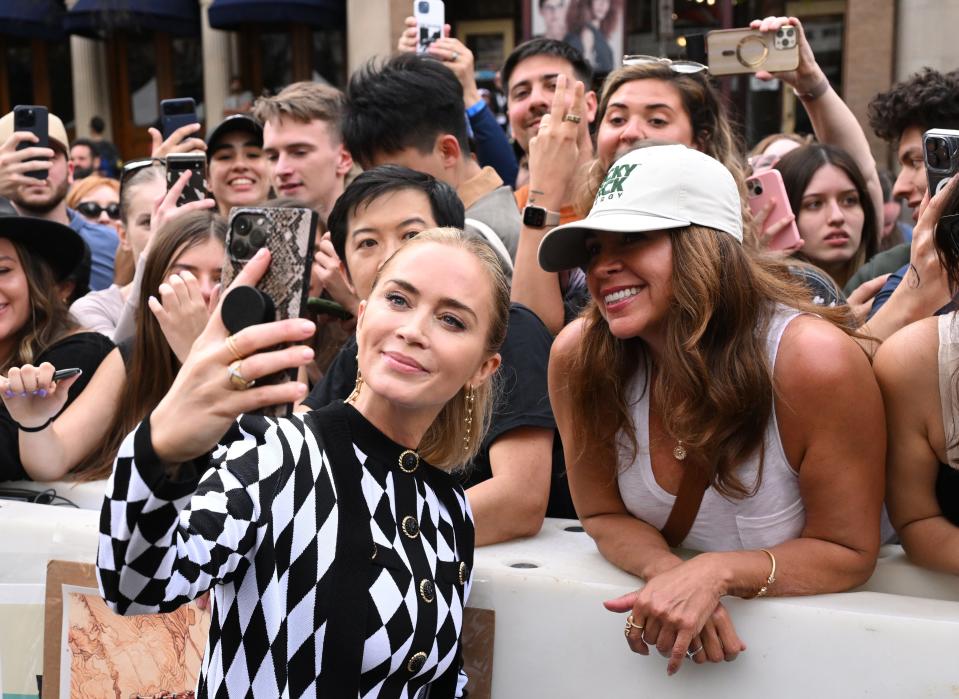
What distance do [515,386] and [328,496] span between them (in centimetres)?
93

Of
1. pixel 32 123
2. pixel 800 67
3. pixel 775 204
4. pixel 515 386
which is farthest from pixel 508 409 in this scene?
pixel 32 123

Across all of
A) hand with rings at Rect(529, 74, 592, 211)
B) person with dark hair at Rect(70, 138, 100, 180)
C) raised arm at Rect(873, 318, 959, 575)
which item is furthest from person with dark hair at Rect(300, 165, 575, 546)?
person with dark hair at Rect(70, 138, 100, 180)

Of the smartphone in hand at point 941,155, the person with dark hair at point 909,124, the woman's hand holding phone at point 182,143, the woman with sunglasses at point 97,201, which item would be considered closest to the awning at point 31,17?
the woman with sunglasses at point 97,201

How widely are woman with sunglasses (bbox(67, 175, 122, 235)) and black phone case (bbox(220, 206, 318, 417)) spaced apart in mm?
5760

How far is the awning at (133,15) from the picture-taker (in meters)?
14.7

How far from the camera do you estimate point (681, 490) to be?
Answer: 2.33 meters

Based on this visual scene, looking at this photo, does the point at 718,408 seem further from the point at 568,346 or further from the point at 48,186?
the point at 48,186

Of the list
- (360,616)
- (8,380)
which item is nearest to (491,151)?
(8,380)

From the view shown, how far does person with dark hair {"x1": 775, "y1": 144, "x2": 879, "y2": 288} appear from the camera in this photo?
3.94 m

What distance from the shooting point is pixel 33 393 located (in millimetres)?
2949

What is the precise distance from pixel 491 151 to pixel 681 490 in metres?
2.90

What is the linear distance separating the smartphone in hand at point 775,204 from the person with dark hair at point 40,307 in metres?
2.18

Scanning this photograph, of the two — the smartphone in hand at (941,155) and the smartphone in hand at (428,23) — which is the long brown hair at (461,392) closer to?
the smartphone in hand at (941,155)

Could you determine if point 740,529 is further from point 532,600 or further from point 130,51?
point 130,51
